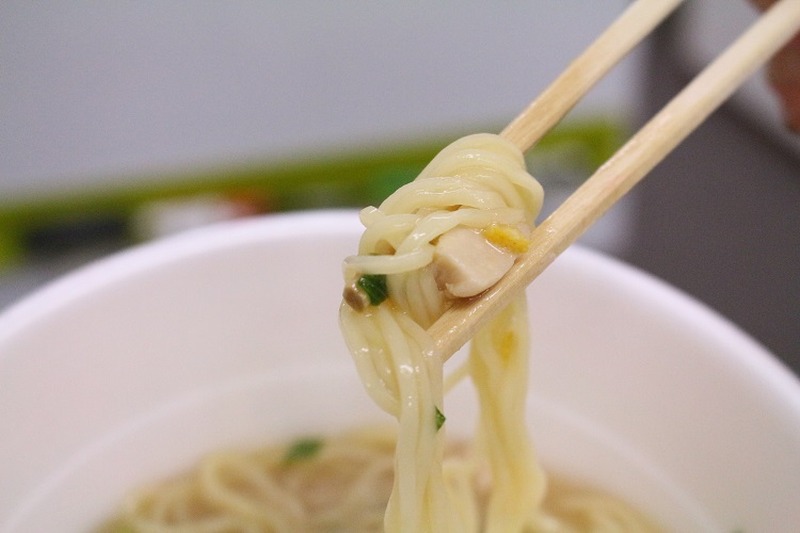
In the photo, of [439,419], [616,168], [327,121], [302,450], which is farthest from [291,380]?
[327,121]

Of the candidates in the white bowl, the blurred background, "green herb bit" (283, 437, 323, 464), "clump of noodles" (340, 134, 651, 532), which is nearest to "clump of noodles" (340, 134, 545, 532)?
"clump of noodles" (340, 134, 651, 532)

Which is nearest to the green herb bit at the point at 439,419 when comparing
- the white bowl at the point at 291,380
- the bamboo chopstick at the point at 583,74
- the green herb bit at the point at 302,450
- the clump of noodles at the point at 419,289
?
the clump of noodles at the point at 419,289

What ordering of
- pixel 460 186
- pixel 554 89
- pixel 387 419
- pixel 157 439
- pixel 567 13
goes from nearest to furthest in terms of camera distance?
1. pixel 460 186
2. pixel 554 89
3. pixel 157 439
4. pixel 387 419
5. pixel 567 13

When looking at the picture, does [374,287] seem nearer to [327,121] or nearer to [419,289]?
[419,289]

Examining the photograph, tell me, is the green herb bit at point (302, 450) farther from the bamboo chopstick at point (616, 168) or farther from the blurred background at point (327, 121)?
the blurred background at point (327, 121)

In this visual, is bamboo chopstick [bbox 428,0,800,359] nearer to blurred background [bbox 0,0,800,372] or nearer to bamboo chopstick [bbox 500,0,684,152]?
bamboo chopstick [bbox 500,0,684,152]

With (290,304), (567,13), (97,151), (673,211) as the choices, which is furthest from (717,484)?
(97,151)

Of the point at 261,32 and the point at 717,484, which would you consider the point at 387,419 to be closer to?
the point at 717,484

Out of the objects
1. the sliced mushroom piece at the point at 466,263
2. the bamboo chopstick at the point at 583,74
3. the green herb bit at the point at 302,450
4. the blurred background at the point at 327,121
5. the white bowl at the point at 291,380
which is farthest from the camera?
the blurred background at the point at 327,121
